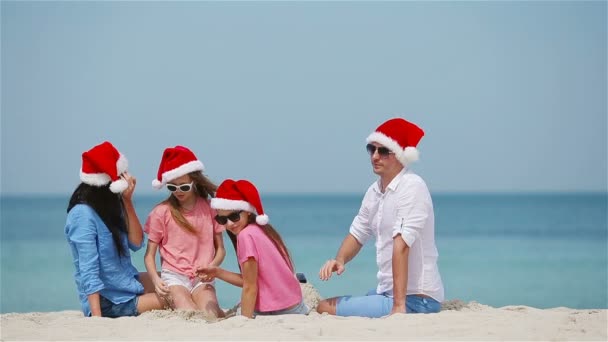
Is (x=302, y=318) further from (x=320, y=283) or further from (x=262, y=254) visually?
(x=320, y=283)

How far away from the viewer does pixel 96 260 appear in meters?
6.47

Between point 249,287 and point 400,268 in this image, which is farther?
point 249,287

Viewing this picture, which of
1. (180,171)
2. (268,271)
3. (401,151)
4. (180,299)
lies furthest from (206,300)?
(401,151)

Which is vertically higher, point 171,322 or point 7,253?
point 7,253

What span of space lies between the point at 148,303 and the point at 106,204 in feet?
2.71

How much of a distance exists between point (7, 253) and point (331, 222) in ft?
76.4

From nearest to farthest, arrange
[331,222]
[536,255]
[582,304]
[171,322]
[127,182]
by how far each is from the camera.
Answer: [171,322]
[127,182]
[582,304]
[536,255]
[331,222]

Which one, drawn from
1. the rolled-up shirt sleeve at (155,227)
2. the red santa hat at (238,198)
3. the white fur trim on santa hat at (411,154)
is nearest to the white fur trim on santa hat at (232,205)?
the red santa hat at (238,198)

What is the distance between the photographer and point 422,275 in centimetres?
636

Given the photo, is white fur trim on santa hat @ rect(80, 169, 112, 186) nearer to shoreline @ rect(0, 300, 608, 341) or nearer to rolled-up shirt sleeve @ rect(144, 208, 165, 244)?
rolled-up shirt sleeve @ rect(144, 208, 165, 244)

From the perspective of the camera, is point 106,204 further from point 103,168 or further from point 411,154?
point 411,154

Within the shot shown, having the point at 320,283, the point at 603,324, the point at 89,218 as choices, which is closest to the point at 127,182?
the point at 89,218

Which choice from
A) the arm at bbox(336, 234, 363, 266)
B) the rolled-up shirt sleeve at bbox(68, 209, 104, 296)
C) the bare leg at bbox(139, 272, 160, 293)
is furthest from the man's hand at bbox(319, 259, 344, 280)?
the rolled-up shirt sleeve at bbox(68, 209, 104, 296)

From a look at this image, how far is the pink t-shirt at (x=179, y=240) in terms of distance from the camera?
6.75 m
